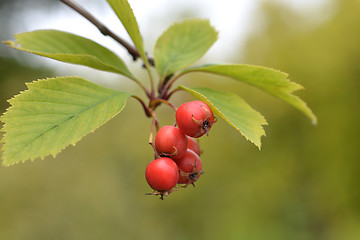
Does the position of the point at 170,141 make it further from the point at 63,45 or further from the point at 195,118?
the point at 63,45

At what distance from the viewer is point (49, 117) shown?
1.06m

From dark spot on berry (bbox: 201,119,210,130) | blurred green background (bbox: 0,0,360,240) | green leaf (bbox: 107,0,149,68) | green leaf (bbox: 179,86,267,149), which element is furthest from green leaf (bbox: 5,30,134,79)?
blurred green background (bbox: 0,0,360,240)

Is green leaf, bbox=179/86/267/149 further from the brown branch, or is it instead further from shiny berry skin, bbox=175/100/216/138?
the brown branch

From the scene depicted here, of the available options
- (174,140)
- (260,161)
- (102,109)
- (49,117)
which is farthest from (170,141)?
(260,161)

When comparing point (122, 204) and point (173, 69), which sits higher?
point (173, 69)

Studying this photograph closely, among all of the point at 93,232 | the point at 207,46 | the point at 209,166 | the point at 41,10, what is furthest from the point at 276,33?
the point at 207,46

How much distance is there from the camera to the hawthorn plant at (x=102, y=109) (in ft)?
3.36

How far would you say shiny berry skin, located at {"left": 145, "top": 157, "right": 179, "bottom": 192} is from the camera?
3.56 ft

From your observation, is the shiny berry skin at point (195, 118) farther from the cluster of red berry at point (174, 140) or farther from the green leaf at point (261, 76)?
the green leaf at point (261, 76)

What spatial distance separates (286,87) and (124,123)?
39.0 feet

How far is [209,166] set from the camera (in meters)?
13.0

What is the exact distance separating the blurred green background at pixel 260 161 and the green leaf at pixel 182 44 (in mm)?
9419

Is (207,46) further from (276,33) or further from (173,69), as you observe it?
(276,33)

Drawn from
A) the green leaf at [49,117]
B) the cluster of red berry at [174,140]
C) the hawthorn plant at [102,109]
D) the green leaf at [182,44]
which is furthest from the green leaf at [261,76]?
the green leaf at [49,117]
